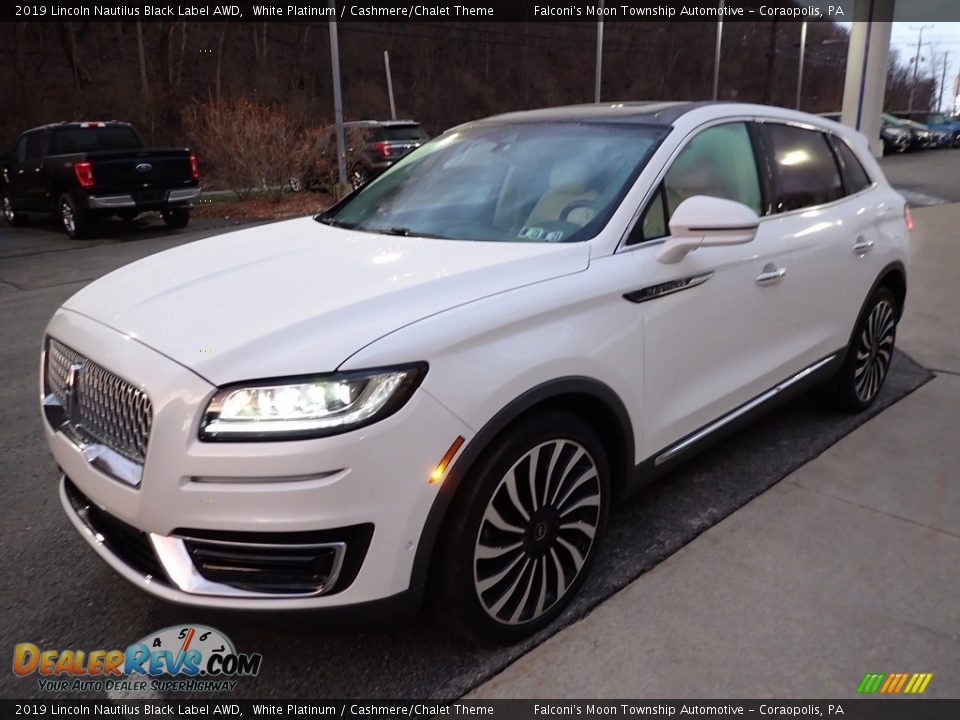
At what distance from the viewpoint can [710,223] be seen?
272 centimetres

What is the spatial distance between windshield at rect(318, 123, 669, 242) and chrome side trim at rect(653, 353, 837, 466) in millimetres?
913

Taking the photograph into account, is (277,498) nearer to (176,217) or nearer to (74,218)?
(74,218)

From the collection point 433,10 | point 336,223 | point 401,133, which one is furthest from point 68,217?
point 433,10

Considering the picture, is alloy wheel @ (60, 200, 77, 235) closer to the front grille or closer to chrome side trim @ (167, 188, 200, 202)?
chrome side trim @ (167, 188, 200, 202)

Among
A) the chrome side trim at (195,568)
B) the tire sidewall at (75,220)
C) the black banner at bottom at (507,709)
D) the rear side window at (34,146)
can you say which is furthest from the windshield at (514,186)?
the rear side window at (34,146)

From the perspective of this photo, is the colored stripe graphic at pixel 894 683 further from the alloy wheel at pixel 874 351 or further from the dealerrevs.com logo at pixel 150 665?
the alloy wheel at pixel 874 351

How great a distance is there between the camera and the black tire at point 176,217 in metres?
13.8

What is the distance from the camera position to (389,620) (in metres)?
2.18

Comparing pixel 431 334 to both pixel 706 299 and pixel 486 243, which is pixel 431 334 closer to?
pixel 486 243

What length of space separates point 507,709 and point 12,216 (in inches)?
621

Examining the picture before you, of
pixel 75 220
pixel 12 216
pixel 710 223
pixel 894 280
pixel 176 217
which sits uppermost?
pixel 710 223

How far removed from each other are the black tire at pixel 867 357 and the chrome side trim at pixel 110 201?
11.2 m

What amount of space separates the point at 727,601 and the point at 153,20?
4560 cm

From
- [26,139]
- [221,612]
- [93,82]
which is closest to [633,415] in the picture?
[221,612]
